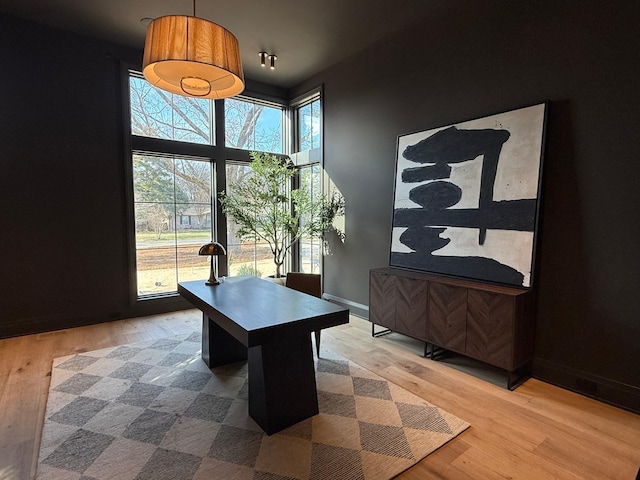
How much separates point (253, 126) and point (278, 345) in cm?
411

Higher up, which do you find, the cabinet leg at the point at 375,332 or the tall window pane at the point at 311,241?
the tall window pane at the point at 311,241

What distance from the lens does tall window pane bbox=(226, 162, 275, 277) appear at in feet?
16.9

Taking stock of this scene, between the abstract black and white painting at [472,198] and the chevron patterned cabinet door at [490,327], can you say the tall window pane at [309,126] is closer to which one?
the abstract black and white painting at [472,198]

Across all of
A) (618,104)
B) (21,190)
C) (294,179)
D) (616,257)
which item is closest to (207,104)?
(294,179)

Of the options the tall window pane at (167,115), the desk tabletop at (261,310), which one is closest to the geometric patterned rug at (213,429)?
the desk tabletop at (261,310)

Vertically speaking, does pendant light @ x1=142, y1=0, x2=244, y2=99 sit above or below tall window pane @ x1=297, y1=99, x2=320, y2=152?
below

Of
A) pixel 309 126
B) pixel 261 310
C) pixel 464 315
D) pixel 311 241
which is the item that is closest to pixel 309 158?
pixel 309 126

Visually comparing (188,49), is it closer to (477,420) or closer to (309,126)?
(477,420)

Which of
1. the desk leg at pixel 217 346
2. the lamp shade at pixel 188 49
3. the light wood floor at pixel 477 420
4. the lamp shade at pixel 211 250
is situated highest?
the lamp shade at pixel 188 49

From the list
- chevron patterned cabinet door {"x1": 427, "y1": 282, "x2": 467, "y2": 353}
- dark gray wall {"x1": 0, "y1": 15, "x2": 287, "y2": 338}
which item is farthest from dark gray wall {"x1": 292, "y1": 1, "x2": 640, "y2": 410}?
dark gray wall {"x1": 0, "y1": 15, "x2": 287, "y2": 338}

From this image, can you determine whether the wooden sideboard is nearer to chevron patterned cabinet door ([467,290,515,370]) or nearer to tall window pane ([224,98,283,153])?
chevron patterned cabinet door ([467,290,515,370])

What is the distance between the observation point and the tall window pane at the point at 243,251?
5.14 metres

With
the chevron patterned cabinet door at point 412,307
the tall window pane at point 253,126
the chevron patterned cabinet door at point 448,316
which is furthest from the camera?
the tall window pane at point 253,126

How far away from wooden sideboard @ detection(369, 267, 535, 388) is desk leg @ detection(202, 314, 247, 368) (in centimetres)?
154
